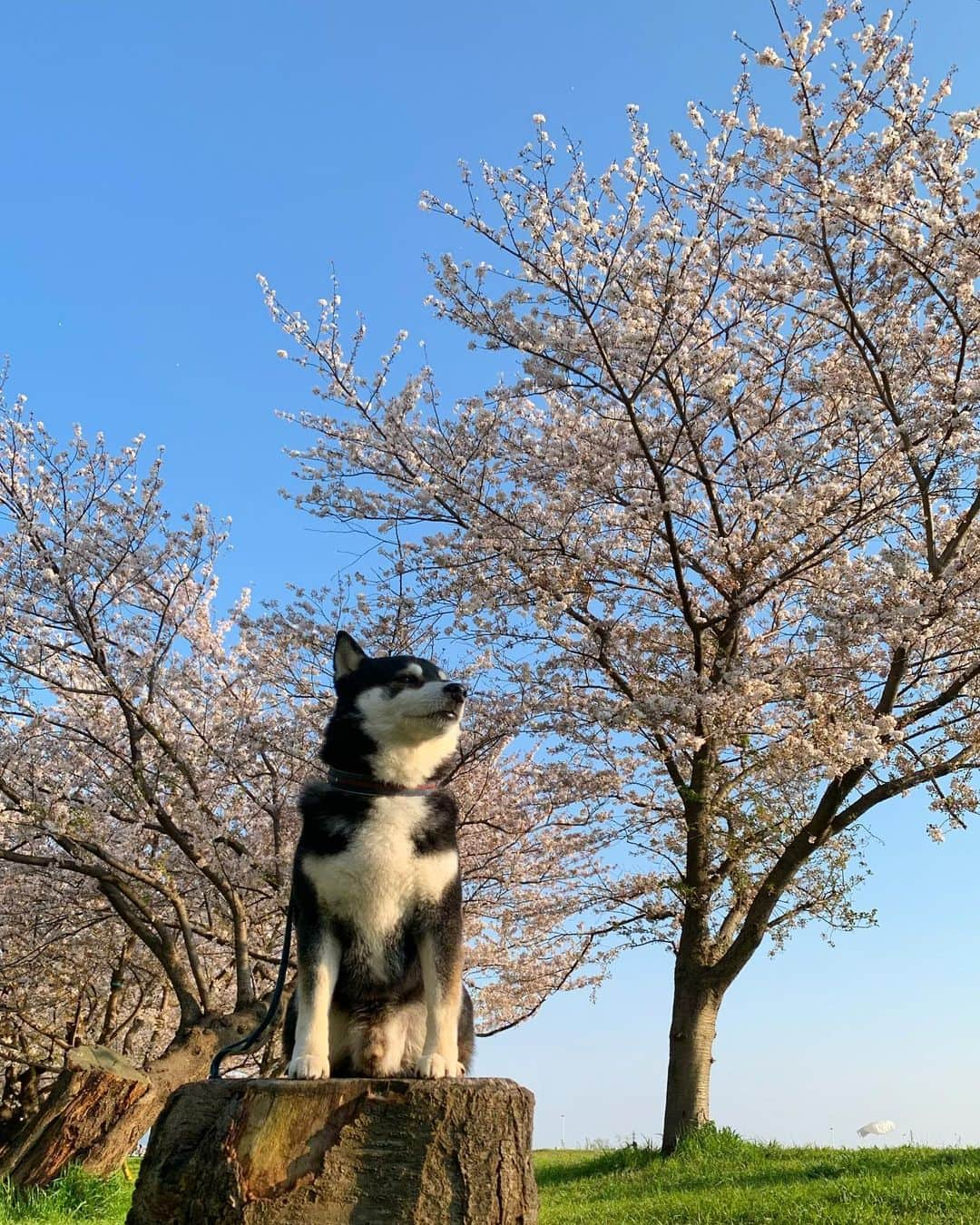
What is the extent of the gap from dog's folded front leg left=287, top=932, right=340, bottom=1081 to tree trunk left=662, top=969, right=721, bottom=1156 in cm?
856

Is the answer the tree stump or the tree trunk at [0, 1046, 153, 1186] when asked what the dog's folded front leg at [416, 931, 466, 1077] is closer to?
the tree stump

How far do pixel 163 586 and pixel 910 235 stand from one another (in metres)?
9.28

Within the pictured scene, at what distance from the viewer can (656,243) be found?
9.85 metres

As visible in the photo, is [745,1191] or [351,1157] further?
[745,1191]

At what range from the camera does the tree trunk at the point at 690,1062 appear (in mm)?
10906

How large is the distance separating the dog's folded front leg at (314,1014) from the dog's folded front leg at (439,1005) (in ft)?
1.10

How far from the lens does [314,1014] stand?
3.46 m

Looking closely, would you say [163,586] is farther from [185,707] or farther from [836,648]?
[836,648]

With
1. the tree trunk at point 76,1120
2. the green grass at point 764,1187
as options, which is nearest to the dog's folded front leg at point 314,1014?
the green grass at point 764,1187

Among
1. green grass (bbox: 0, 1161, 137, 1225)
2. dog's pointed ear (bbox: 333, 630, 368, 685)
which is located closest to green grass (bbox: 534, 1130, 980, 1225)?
green grass (bbox: 0, 1161, 137, 1225)

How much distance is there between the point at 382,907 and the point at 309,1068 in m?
0.58

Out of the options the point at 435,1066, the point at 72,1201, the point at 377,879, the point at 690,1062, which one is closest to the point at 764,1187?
the point at 690,1062

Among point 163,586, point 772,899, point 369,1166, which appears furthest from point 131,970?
point 369,1166

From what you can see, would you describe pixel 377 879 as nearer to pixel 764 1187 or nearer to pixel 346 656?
pixel 346 656
